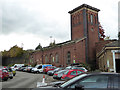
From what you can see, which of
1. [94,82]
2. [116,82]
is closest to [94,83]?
[94,82]

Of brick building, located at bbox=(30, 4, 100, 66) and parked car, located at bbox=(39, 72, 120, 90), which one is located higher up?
brick building, located at bbox=(30, 4, 100, 66)

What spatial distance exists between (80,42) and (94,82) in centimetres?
3260

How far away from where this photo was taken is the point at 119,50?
20500mm

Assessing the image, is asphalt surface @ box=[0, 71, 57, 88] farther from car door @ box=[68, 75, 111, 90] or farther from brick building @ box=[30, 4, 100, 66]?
brick building @ box=[30, 4, 100, 66]

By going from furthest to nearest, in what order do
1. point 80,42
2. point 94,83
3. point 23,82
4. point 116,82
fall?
point 80,42 < point 23,82 < point 94,83 < point 116,82

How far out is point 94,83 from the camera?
180 inches

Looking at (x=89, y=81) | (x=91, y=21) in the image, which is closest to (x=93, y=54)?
(x=91, y=21)

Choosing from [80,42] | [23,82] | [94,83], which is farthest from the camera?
[80,42]

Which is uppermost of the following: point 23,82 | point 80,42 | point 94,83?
point 80,42

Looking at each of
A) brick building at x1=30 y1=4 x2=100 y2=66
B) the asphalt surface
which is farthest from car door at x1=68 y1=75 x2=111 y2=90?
brick building at x1=30 y1=4 x2=100 y2=66

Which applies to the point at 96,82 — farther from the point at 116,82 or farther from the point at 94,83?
the point at 116,82

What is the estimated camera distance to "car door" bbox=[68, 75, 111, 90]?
446cm

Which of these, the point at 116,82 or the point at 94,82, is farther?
the point at 94,82

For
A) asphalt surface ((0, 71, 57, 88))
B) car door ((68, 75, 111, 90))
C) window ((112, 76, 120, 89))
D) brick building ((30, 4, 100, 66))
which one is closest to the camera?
window ((112, 76, 120, 89))
